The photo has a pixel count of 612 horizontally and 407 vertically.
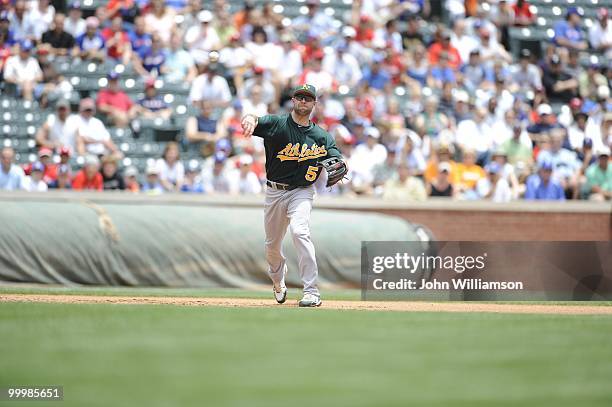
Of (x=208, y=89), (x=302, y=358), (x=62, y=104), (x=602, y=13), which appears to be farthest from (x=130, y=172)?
(x=602, y=13)

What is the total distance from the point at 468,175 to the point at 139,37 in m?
6.42

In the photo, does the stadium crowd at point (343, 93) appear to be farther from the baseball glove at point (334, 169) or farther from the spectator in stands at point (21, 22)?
the baseball glove at point (334, 169)

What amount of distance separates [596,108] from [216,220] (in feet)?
29.7

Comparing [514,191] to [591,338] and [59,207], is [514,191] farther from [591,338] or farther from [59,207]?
[591,338]

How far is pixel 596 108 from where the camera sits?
2169cm

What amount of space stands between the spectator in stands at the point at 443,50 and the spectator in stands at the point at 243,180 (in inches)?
219

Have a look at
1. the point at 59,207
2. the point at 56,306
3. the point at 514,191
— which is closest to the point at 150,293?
the point at 59,207

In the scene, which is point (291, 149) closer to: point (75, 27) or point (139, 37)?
point (139, 37)

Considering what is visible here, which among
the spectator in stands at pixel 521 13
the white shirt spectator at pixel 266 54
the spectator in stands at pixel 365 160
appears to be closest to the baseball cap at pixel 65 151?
the white shirt spectator at pixel 266 54

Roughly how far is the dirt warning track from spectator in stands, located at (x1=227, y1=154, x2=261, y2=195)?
5.45 meters

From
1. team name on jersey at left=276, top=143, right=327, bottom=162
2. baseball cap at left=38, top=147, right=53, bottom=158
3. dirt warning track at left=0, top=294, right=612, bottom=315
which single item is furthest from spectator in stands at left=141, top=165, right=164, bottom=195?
team name on jersey at left=276, top=143, right=327, bottom=162

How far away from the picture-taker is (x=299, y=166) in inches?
438

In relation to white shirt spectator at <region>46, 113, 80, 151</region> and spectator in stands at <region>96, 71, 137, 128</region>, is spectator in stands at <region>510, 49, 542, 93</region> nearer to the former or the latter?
spectator in stands at <region>96, 71, 137, 128</region>

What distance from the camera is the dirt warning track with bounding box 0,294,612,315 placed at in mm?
11102
